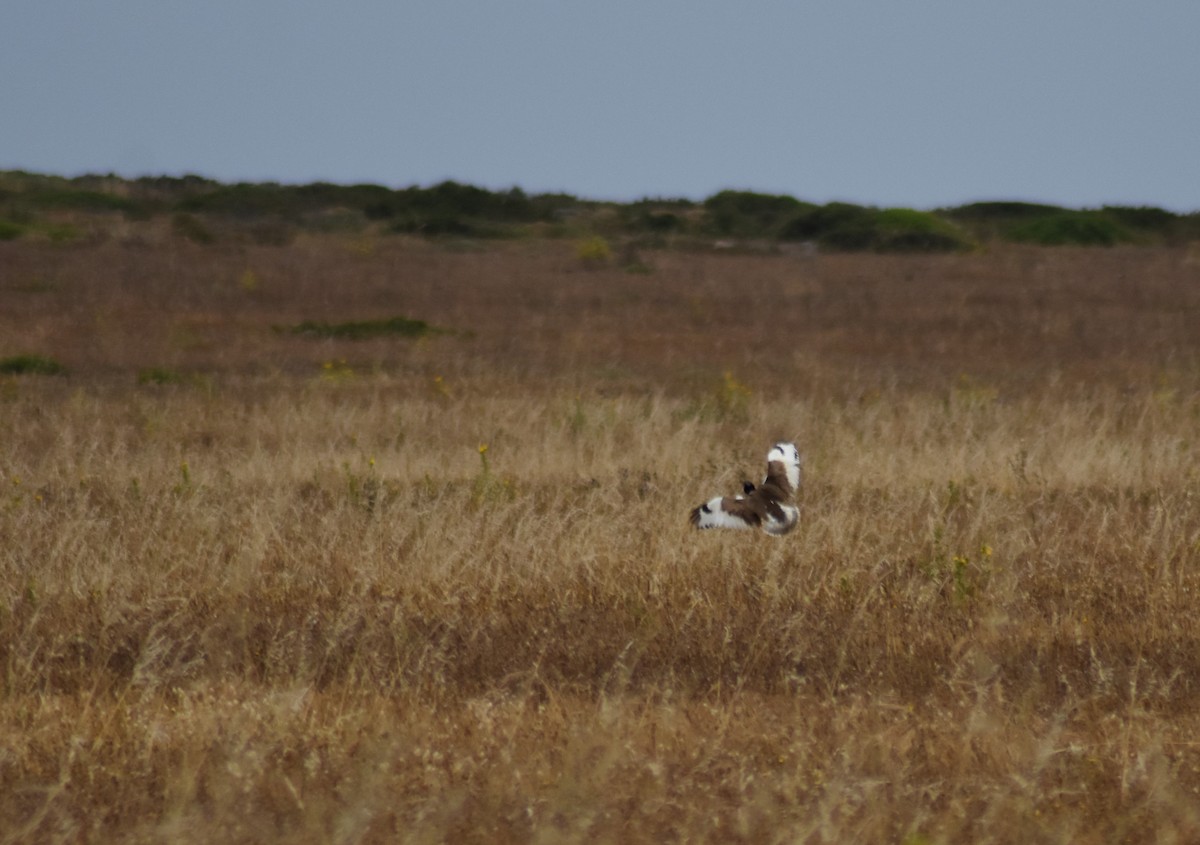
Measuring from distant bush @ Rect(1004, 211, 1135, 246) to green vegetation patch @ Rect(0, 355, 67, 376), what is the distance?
32502 millimetres

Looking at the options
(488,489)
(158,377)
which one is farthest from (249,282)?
(488,489)

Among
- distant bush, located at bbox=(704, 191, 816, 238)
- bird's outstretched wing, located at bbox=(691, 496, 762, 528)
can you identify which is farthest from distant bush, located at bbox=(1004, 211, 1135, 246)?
bird's outstretched wing, located at bbox=(691, 496, 762, 528)

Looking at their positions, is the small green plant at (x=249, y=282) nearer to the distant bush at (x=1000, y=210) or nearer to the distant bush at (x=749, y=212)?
the distant bush at (x=749, y=212)

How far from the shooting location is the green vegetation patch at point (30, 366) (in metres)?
16.7

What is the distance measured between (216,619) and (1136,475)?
612 cm

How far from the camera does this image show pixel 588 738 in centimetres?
441

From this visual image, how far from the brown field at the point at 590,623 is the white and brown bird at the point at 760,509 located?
0.13m

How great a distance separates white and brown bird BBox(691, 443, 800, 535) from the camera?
23.1ft

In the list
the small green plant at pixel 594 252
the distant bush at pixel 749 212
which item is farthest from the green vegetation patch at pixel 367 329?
the distant bush at pixel 749 212

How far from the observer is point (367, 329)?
69.9 ft

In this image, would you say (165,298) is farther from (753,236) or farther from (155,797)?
(753,236)

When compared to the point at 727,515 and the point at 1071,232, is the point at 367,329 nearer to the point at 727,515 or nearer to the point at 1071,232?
the point at 727,515

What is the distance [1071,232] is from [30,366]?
34.7 meters

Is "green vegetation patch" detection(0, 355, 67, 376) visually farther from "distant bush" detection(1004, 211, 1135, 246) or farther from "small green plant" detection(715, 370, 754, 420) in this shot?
"distant bush" detection(1004, 211, 1135, 246)
